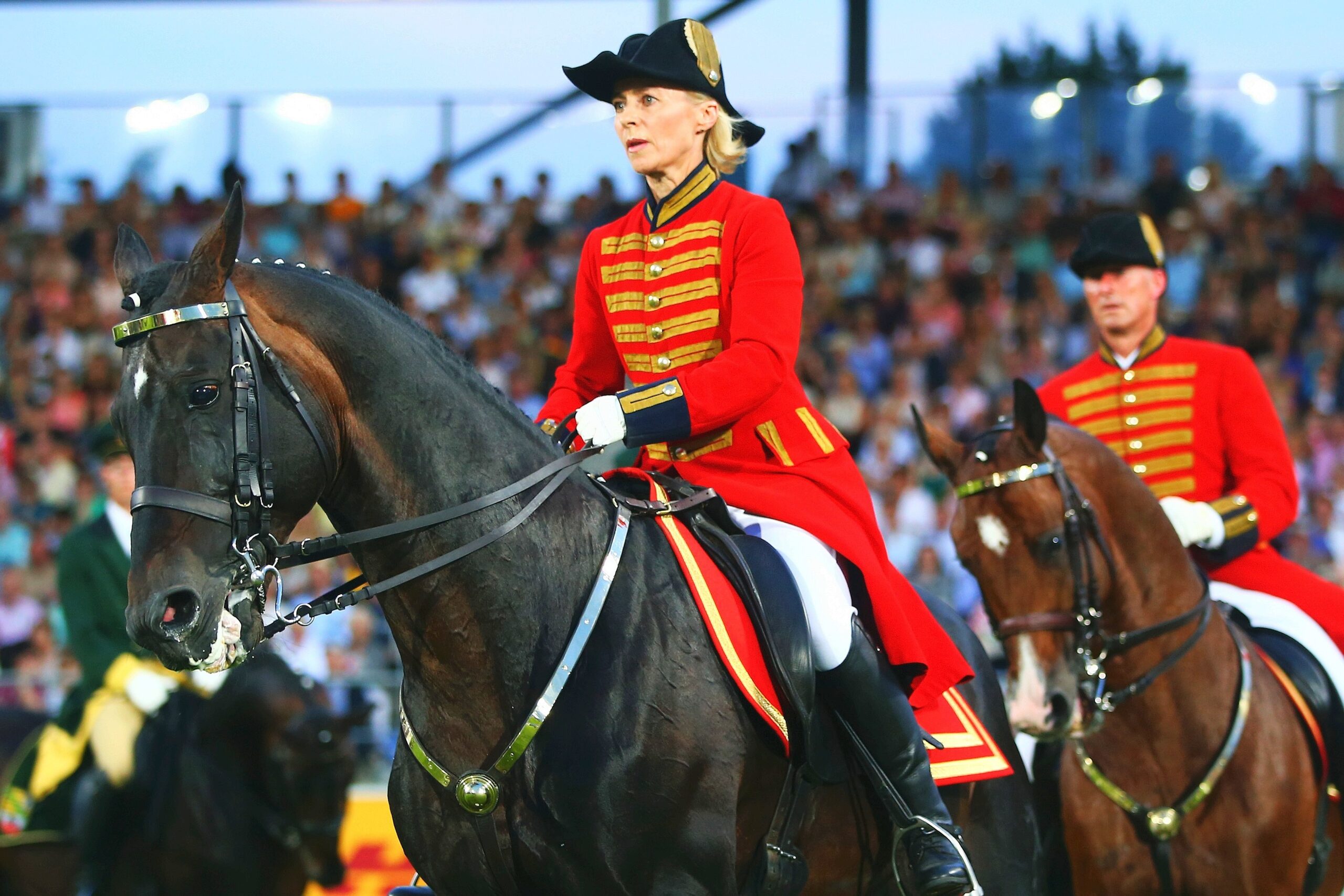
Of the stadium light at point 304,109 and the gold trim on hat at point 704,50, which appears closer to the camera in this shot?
the gold trim on hat at point 704,50

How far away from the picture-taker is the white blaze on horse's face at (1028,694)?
477 cm

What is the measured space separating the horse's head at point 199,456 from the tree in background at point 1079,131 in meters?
13.9

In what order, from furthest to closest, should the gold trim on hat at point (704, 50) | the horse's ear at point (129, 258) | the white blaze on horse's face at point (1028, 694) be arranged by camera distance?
the white blaze on horse's face at point (1028, 694) → the gold trim on hat at point (704, 50) → the horse's ear at point (129, 258)

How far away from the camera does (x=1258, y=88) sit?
15.4 m

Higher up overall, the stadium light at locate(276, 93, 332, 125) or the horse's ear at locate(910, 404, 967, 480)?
the stadium light at locate(276, 93, 332, 125)

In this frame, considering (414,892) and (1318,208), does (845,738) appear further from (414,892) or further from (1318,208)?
(1318,208)

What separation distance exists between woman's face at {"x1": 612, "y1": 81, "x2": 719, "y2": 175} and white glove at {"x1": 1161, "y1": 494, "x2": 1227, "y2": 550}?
230 cm

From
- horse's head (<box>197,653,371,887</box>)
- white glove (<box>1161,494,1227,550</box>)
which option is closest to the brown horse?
white glove (<box>1161,494,1227,550</box>)

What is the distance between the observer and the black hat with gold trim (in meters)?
5.77

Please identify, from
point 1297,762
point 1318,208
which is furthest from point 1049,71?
point 1297,762

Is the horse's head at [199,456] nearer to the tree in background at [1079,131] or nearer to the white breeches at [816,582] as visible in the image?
the white breeches at [816,582]

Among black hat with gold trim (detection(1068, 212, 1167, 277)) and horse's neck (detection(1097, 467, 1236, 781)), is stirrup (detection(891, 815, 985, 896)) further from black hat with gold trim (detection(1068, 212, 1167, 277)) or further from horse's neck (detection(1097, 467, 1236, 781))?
black hat with gold trim (detection(1068, 212, 1167, 277))

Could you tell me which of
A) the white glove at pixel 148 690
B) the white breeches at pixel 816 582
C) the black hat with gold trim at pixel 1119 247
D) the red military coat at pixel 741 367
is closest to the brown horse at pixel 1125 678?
the red military coat at pixel 741 367

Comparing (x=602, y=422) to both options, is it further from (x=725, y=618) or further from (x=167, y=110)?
(x=167, y=110)
